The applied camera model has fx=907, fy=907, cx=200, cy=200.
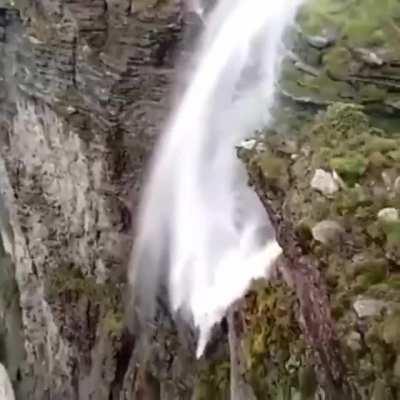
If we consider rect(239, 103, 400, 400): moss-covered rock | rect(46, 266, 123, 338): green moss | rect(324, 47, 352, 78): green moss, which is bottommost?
rect(46, 266, 123, 338): green moss

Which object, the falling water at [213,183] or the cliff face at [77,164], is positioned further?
the cliff face at [77,164]

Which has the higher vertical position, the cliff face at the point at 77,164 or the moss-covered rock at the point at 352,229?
the moss-covered rock at the point at 352,229

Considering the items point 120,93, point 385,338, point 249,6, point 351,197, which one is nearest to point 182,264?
point 120,93

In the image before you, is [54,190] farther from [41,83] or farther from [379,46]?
[379,46]

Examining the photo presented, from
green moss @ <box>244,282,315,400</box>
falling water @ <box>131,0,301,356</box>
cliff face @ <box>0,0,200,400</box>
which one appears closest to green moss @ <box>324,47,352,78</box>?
falling water @ <box>131,0,301,356</box>

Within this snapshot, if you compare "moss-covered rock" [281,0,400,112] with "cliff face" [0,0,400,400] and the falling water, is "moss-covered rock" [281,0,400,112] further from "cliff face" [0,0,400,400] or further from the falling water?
the falling water

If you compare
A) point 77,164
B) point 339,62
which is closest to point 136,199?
point 77,164

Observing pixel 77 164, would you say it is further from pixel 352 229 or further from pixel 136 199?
pixel 352 229

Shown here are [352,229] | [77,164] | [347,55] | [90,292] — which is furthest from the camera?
[90,292]

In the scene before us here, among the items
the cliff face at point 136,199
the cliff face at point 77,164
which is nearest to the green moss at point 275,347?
the cliff face at point 136,199

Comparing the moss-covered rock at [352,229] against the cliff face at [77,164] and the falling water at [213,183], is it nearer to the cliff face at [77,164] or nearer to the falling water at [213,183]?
the falling water at [213,183]
